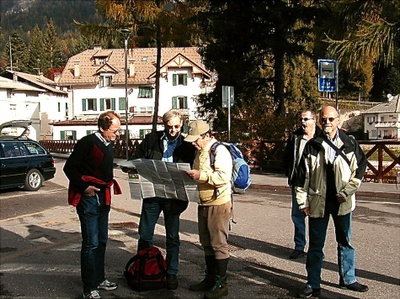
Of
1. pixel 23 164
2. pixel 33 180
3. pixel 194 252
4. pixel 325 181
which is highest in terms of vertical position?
pixel 325 181

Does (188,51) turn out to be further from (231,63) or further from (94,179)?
(94,179)

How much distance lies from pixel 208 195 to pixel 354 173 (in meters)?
1.52

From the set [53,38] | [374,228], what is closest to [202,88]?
[374,228]

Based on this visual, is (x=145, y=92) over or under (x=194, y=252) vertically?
over

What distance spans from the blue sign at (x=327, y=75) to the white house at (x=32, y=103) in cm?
3323

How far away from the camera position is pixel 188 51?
192 feet

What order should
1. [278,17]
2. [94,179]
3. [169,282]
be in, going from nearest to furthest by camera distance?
[94,179]
[169,282]
[278,17]

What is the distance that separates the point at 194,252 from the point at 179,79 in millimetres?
49855

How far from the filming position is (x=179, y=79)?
5622 centimetres

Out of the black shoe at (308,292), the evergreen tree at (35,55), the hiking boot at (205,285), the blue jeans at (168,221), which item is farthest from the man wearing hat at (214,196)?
the evergreen tree at (35,55)

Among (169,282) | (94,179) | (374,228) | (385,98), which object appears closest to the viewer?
(94,179)

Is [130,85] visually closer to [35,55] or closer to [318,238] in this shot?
[318,238]

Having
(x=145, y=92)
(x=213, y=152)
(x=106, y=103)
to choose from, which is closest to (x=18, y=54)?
(x=106, y=103)

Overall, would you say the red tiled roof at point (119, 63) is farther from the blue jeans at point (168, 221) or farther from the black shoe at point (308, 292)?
the black shoe at point (308, 292)
